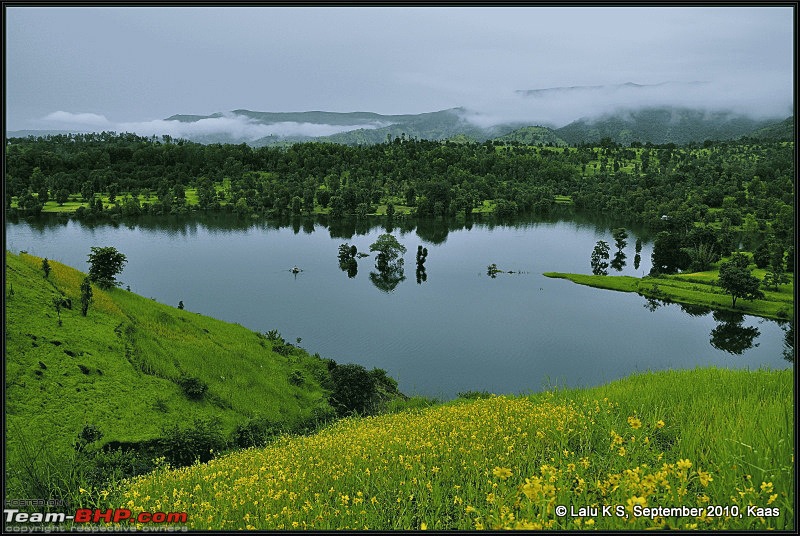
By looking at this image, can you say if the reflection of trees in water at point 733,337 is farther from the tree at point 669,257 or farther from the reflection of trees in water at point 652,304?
the tree at point 669,257

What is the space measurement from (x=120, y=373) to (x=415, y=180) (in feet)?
442

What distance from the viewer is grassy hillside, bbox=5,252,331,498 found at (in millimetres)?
17031

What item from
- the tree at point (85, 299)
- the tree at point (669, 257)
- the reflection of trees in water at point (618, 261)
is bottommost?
the reflection of trees in water at point (618, 261)

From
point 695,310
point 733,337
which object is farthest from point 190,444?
point 695,310

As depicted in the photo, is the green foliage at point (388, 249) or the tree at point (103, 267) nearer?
the tree at point (103, 267)

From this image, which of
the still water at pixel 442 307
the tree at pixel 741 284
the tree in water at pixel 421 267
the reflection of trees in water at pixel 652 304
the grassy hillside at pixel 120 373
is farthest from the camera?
the tree in water at pixel 421 267

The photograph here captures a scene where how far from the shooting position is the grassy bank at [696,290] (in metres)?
54.0

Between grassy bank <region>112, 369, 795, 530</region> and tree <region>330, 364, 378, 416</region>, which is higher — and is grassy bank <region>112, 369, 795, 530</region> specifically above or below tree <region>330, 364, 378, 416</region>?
above

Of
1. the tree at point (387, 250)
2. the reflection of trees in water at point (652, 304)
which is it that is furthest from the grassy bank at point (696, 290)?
the tree at point (387, 250)

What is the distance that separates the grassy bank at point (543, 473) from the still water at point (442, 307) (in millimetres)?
25523

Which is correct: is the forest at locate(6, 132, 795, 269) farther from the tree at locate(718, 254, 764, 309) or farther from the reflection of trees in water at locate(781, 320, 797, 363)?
the reflection of trees in water at locate(781, 320, 797, 363)

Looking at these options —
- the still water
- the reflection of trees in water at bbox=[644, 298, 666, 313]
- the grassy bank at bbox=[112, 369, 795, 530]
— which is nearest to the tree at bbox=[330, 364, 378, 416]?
the still water

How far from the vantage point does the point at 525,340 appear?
48.5m

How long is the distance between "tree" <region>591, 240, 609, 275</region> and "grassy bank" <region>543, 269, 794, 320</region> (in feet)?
16.1
